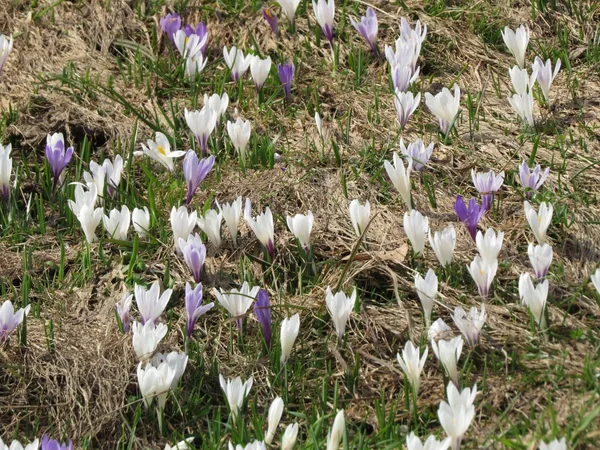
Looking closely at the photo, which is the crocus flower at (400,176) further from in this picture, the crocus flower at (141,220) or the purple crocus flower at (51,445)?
the purple crocus flower at (51,445)

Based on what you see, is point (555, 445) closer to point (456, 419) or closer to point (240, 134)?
point (456, 419)

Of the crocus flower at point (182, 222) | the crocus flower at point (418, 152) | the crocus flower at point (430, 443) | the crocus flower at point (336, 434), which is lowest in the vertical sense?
the crocus flower at point (336, 434)

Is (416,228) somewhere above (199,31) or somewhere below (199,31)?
below

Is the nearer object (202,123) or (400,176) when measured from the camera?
(400,176)

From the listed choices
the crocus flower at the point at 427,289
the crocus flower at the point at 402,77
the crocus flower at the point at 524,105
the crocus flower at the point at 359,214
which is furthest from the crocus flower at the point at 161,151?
the crocus flower at the point at 524,105

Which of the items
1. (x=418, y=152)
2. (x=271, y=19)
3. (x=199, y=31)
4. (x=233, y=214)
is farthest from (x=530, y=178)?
(x=199, y=31)
